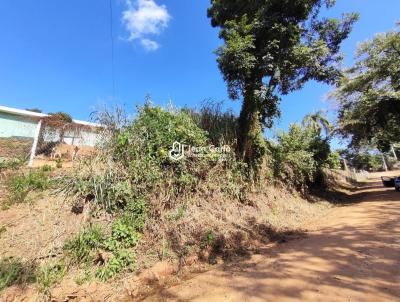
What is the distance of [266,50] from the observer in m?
7.27

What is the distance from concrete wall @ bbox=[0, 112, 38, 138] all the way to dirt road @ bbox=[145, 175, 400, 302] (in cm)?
885

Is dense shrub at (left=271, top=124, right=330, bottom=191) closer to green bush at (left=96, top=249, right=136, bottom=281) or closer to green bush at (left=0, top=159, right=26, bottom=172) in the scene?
green bush at (left=96, top=249, right=136, bottom=281)

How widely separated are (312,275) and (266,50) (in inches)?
228

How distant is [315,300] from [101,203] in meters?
4.08

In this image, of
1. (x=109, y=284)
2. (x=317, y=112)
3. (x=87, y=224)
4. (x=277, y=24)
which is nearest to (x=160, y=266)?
(x=109, y=284)

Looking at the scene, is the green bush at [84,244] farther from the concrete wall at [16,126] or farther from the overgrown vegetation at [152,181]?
the concrete wall at [16,126]

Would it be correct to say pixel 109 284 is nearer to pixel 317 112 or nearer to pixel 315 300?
pixel 315 300

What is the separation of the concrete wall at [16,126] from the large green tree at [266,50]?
768cm

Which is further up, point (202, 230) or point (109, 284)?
point (202, 230)

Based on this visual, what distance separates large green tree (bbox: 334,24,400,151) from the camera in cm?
1205

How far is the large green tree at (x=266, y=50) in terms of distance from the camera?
281 inches

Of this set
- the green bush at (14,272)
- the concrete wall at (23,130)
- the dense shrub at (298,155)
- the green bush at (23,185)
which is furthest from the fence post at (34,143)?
the dense shrub at (298,155)

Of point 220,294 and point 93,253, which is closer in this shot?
point 220,294

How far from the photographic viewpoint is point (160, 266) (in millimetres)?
4480
